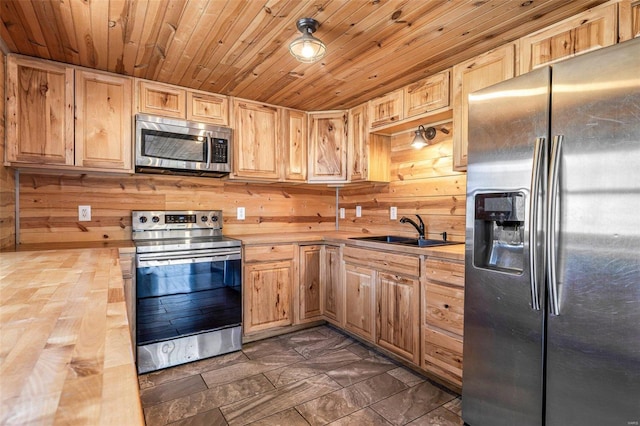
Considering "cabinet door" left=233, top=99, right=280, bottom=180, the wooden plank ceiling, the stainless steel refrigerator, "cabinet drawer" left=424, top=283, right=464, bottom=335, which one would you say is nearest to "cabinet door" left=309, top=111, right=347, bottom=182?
"cabinet door" left=233, top=99, right=280, bottom=180

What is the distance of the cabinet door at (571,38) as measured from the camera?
62.5 inches

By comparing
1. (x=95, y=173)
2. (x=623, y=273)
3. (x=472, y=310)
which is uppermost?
(x=95, y=173)

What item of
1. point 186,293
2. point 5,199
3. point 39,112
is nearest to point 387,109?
point 186,293

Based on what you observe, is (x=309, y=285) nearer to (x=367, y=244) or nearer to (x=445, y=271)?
(x=367, y=244)

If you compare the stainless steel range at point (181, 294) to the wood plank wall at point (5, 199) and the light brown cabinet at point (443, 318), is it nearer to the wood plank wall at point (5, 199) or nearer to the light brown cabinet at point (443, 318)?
the wood plank wall at point (5, 199)

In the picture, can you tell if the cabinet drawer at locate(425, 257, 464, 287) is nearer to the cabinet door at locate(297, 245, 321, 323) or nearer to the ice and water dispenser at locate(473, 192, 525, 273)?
the ice and water dispenser at locate(473, 192, 525, 273)

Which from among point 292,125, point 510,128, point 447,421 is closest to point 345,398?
point 447,421

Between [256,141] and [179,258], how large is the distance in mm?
1245

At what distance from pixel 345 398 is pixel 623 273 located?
156 centimetres

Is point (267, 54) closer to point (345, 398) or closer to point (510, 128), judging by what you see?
A: point (510, 128)

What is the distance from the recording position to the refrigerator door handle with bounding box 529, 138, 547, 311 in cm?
142

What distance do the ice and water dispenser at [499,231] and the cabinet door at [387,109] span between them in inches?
50.5

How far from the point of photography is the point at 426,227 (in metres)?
2.91

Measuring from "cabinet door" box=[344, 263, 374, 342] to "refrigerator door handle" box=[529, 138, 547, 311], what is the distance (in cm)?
135
